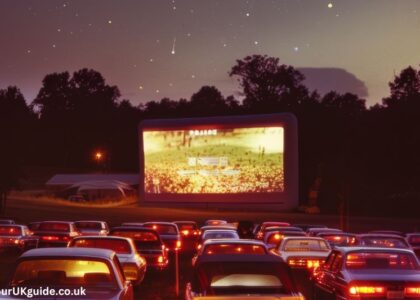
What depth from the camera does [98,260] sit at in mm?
10805

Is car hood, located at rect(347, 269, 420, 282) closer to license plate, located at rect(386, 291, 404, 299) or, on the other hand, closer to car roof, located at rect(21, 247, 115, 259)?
license plate, located at rect(386, 291, 404, 299)

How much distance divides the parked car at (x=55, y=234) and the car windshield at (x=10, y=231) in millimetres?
808

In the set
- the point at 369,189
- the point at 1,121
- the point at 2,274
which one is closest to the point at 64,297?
the point at 2,274

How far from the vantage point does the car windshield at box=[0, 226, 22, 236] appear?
110 ft

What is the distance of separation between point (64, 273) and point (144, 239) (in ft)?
49.5

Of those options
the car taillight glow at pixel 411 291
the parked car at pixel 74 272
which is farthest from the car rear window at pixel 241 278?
the car taillight glow at pixel 411 291

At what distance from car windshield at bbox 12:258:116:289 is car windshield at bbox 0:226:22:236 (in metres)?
23.3

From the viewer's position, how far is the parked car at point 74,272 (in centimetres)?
1013

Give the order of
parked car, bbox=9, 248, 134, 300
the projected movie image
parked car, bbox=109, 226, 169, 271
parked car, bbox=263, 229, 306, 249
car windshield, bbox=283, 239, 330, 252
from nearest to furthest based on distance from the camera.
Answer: parked car, bbox=9, 248, 134, 300 < parked car, bbox=109, 226, 169, 271 < car windshield, bbox=283, 239, 330, 252 < parked car, bbox=263, 229, 306, 249 < the projected movie image

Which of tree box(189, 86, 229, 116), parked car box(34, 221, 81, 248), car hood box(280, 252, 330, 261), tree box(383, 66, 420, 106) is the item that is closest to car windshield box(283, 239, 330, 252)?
car hood box(280, 252, 330, 261)

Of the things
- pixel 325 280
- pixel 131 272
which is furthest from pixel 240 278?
pixel 131 272

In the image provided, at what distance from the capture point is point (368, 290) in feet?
46.6

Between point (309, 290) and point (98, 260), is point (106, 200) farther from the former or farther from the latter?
point (98, 260)

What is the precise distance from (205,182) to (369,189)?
1857cm
